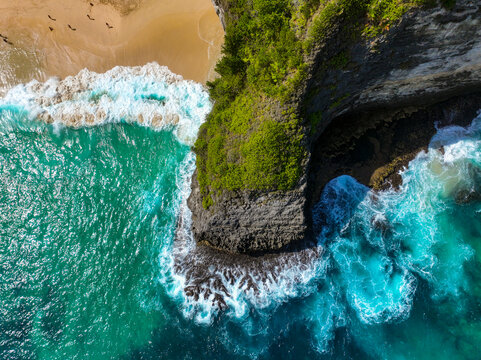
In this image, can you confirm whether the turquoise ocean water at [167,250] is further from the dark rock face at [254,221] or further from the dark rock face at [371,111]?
the dark rock face at [254,221]

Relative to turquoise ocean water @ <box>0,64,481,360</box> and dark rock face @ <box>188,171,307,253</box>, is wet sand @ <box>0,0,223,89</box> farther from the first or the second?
dark rock face @ <box>188,171,307,253</box>

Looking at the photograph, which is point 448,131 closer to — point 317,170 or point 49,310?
point 317,170

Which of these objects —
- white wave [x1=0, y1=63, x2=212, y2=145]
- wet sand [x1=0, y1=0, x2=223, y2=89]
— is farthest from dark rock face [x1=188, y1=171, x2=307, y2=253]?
wet sand [x1=0, y1=0, x2=223, y2=89]

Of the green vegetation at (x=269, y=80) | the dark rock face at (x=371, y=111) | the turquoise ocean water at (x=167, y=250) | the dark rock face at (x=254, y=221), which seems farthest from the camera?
the turquoise ocean water at (x=167, y=250)

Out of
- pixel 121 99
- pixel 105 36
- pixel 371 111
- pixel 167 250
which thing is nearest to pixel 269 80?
pixel 371 111

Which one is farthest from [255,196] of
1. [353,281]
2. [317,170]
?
[353,281]

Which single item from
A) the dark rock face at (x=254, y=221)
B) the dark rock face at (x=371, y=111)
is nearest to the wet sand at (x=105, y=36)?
the dark rock face at (x=371, y=111)
